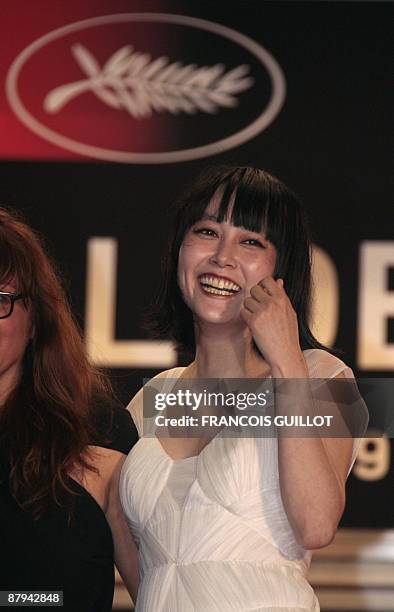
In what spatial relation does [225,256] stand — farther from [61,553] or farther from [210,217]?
[61,553]

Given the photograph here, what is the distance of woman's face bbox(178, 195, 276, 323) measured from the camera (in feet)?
7.12

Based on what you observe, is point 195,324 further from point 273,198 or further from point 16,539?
point 16,539

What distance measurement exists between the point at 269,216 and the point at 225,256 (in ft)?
0.41

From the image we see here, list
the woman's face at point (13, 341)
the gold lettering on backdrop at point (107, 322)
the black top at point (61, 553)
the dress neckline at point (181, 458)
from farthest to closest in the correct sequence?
the gold lettering on backdrop at point (107, 322) < the dress neckline at point (181, 458) < the woman's face at point (13, 341) < the black top at point (61, 553)

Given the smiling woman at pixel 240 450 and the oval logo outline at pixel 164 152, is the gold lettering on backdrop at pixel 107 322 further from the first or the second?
the smiling woman at pixel 240 450

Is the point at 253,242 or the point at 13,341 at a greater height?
the point at 253,242

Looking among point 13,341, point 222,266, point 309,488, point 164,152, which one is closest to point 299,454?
point 309,488

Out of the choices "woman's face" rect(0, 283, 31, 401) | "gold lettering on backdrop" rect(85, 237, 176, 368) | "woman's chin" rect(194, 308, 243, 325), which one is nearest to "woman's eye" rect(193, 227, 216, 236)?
"woman's chin" rect(194, 308, 243, 325)

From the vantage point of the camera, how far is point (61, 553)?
6.23 ft

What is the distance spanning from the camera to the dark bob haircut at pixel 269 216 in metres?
2.20

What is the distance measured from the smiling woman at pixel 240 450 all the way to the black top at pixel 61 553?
14 cm

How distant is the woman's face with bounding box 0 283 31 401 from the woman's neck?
0.39m

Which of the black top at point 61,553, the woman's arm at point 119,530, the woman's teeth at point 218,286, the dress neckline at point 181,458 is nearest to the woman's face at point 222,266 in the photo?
the woman's teeth at point 218,286

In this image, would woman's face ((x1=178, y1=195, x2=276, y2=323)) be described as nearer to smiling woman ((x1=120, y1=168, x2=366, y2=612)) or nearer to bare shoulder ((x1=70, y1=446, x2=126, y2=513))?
smiling woman ((x1=120, y1=168, x2=366, y2=612))
